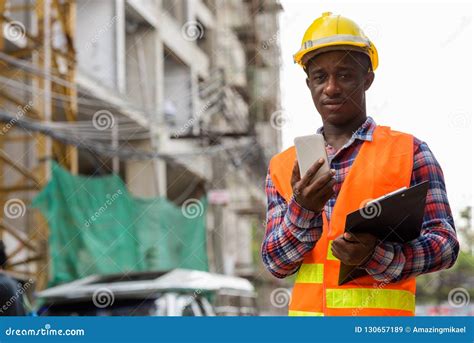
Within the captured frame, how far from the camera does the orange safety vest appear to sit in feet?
7.97

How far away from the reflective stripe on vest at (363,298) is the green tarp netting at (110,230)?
277 inches

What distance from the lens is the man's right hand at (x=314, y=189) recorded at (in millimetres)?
2246

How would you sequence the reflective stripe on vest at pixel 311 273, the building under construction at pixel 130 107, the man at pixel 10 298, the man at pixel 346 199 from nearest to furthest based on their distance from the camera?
1. the man at pixel 346 199
2. the reflective stripe on vest at pixel 311 273
3. the man at pixel 10 298
4. the building under construction at pixel 130 107

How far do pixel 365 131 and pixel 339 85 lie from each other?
0.16 metres

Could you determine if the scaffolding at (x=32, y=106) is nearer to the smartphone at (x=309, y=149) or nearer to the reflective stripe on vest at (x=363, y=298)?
the reflective stripe on vest at (x=363, y=298)

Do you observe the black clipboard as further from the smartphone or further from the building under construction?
the building under construction

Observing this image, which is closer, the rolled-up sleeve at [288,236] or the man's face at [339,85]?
the rolled-up sleeve at [288,236]

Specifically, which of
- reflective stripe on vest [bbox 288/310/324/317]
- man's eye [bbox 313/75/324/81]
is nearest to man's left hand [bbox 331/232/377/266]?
reflective stripe on vest [bbox 288/310/324/317]

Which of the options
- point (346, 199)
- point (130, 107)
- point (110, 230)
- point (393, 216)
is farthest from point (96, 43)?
point (393, 216)

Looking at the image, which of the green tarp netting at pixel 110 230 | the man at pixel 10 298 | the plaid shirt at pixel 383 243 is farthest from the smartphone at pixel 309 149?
the green tarp netting at pixel 110 230

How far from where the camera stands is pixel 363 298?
7.97ft

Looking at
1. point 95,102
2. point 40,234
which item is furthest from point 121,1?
point 40,234

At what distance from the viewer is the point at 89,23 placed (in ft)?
42.0
